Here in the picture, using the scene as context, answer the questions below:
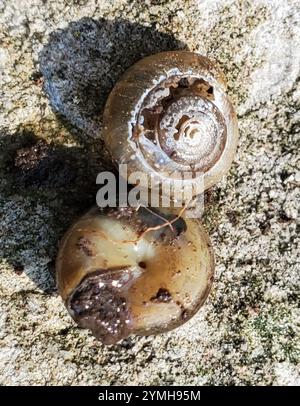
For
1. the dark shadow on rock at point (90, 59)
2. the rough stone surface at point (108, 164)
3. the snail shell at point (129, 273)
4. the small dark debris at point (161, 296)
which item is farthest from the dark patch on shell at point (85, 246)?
the dark shadow on rock at point (90, 59)

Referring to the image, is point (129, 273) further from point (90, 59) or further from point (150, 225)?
point (90, 59)

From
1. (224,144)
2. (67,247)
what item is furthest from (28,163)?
(224,144)

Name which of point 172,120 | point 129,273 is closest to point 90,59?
point 172,120

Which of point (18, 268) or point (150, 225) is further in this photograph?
point (18, 268)

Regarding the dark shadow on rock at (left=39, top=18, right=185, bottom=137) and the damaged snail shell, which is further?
the dark shadow on rock at (left=39, top=18, right=185, bottom=137)

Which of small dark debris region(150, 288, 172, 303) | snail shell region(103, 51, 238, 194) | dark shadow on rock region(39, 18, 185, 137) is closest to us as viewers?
snail shell region(103, 51, 238, 194)

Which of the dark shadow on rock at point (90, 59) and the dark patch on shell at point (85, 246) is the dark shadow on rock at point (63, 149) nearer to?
the dark shadow on rock at point (90, 59)

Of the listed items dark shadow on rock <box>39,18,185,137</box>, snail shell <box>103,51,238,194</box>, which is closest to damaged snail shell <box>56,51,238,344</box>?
snail shell <box>103,51,238,194</box>

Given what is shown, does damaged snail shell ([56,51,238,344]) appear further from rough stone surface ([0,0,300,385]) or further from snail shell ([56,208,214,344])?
rough stone surface ([0,0,300,385])
